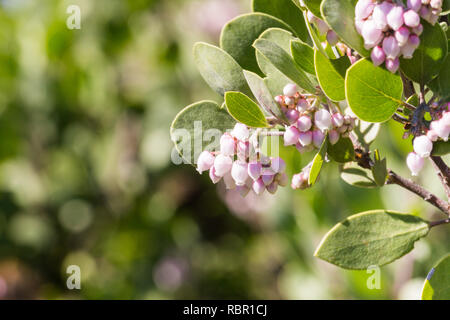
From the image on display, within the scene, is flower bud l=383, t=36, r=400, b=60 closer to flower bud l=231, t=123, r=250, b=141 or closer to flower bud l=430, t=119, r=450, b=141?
flower bud l=430, t=119, r=450, b=141

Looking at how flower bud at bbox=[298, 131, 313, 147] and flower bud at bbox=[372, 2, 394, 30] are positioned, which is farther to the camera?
flower bud at bbox=[298, 131, 313, 147]

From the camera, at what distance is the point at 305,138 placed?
0.85 metres

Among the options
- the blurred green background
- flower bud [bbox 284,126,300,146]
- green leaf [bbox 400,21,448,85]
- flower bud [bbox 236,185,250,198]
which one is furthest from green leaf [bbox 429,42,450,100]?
the blurred green background

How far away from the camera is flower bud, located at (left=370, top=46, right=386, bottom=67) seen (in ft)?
2.55

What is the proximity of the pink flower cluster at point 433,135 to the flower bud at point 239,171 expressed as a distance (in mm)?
245

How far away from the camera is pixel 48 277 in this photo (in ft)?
8.92

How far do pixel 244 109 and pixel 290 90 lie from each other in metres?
0.07

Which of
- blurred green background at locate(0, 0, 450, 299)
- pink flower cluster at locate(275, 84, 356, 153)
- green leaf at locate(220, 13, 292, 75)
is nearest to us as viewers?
pink flower cluster at locate(275, 84, 356, 153)

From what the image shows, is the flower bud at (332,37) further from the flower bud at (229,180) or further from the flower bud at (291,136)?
the flower bud at (229,180)

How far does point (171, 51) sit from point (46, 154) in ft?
2.69

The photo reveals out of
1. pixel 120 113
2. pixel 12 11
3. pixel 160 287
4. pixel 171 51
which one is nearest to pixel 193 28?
pixel 171 51

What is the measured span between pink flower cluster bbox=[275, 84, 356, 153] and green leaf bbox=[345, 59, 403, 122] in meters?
0.03

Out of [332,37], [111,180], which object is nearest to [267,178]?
[332,37]
